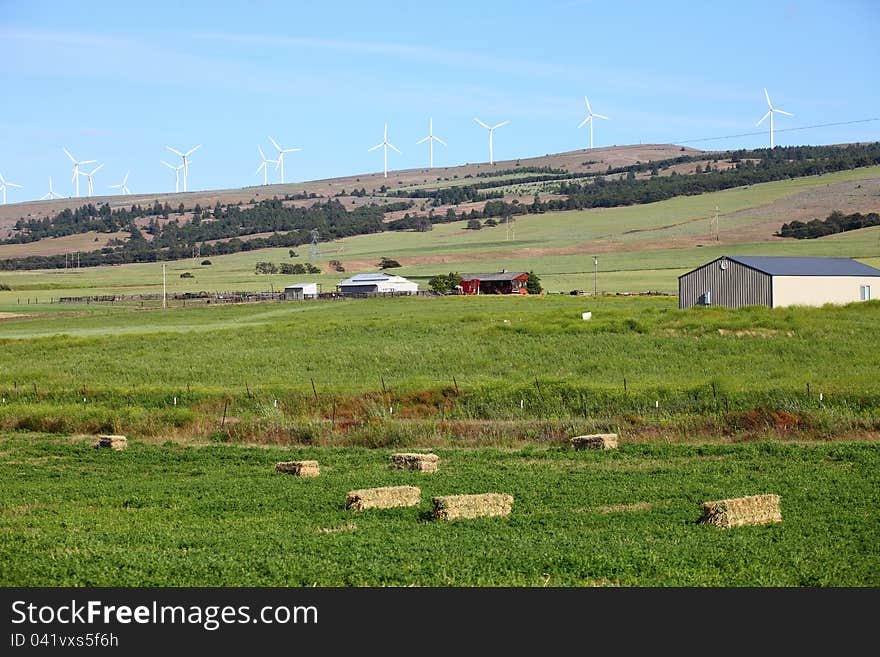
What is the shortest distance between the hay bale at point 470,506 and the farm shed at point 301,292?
10930 centimetres

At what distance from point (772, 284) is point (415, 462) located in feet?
193

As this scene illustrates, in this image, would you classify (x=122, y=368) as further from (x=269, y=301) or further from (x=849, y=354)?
(x=269, y=301)

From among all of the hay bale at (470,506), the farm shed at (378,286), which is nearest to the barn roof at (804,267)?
the farm shed at (378,286)

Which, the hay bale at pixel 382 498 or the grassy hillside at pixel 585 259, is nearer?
the hay bale at pixel 382 498

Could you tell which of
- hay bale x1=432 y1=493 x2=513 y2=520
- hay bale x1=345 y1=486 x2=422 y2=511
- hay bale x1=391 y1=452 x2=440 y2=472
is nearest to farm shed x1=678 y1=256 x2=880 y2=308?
hay bale x1=391 y1=452 x2=440 y2=472

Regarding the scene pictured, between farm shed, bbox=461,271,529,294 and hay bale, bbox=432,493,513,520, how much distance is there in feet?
347

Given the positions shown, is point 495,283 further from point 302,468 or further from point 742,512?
point 742,512

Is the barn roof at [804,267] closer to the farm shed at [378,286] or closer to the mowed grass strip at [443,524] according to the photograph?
the mowed grass strip at [443,524]

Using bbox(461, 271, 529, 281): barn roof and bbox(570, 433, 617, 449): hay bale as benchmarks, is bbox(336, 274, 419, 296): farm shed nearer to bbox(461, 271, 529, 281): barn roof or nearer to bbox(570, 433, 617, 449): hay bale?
bbox(461, 271, 529, 281): barn roof

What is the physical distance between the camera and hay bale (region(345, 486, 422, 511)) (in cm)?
2233

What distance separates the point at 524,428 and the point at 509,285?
94724 mm

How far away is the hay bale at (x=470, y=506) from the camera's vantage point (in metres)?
20.9

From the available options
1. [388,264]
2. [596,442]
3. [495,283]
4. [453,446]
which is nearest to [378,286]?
[495,283]

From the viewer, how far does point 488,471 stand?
1107 inches
